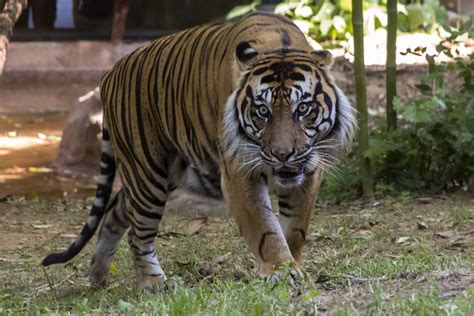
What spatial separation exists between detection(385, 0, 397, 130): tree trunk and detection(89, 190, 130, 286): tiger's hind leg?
2.45 meters

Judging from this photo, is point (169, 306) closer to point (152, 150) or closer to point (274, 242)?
point (274, 242)

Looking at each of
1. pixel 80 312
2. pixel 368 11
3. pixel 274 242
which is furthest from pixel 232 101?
pixel 368 11

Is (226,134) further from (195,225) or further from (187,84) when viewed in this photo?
(195,225)

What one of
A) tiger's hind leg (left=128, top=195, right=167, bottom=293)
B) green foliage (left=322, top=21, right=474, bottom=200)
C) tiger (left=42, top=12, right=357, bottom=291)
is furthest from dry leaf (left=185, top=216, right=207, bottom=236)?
tiger's hind leg (left=128, top=195, right=167, bottom=293)

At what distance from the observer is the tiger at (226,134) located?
4.89m

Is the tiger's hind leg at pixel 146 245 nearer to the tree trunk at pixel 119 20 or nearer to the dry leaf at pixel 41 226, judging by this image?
the dry leaf at pixel 41 226

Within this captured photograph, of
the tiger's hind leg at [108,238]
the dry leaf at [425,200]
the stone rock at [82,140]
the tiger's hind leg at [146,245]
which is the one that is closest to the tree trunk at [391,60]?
the dry leaf at [425,200]

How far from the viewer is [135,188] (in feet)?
18.7

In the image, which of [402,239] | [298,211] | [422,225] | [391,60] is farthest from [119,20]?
[298,211]

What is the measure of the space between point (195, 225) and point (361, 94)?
4.77ft

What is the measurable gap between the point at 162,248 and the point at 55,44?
26.8 ft

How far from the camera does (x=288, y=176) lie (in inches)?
191

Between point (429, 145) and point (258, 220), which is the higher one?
point (258, 220)

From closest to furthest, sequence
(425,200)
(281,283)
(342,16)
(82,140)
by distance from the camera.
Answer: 1. (281,283)
2. (425,200)
3. (82,140)
4. (342,16)
